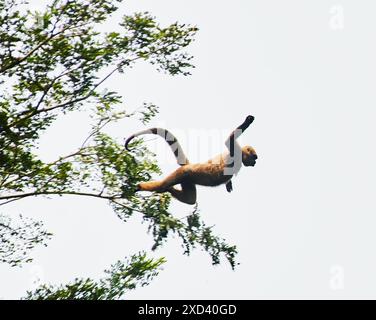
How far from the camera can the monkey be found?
1534cm

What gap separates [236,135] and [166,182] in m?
1.91

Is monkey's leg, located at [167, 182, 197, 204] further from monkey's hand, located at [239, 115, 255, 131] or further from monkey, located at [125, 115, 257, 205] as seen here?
monkey's hand, located at [239, 115, 255, 131]

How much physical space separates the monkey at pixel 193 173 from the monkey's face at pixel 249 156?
0.13 meters

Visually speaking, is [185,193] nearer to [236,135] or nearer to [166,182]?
[166,182]

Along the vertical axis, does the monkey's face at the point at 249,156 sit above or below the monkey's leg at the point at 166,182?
above

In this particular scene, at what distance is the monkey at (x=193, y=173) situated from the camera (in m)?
15.3

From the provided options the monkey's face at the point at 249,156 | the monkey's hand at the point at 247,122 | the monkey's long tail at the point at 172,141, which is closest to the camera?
the monkey's hand at the point at 247,122

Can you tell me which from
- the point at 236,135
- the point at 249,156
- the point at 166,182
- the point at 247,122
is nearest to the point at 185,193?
the point at 166,182

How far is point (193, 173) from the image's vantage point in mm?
15430

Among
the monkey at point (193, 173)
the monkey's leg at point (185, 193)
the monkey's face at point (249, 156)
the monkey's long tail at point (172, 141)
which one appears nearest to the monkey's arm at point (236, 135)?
the monkey at point (193, 173)

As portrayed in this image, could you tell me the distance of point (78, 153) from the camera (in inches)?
612

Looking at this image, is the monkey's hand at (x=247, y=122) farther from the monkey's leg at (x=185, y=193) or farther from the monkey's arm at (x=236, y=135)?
the monkey's leg at (x=185, y=193)

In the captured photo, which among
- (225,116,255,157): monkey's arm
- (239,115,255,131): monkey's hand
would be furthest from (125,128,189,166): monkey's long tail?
(239,115,255,131): monkey's hand

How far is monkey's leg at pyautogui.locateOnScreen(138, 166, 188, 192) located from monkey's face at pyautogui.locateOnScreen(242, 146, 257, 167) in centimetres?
140
